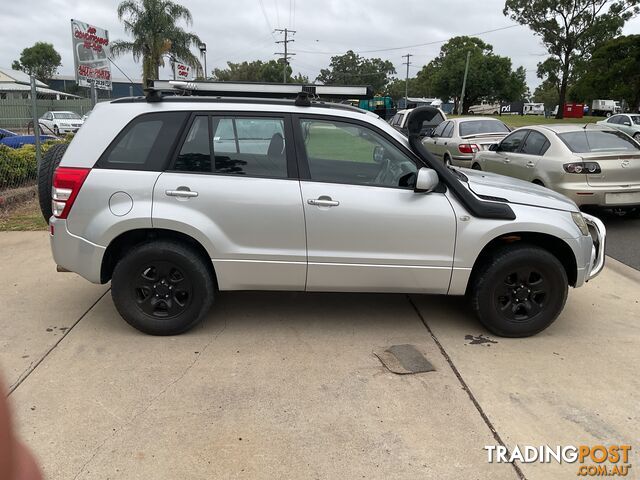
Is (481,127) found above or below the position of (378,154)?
above

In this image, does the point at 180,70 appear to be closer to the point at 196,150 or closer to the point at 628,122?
the point at 628,122

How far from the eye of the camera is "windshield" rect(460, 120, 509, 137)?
12.4 meters

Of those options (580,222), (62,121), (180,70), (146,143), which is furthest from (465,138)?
(180,70)

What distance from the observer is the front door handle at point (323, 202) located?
3.82m

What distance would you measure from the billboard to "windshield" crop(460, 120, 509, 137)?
8.42 metres

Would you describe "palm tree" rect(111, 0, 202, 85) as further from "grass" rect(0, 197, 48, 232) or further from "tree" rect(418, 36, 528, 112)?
"tree" rect(418, 36, 528, 112)

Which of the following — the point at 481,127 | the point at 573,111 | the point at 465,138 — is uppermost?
the point at 573,111

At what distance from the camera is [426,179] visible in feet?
12.3

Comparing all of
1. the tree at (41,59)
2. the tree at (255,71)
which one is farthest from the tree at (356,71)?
the tree at (41,59)

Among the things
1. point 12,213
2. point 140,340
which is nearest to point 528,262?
point 140,340

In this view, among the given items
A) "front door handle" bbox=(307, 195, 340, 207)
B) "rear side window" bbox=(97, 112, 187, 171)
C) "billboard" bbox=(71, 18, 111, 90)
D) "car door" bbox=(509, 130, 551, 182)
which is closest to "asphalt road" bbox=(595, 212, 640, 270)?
"car door" bbox=(509, 130, 551, 182)

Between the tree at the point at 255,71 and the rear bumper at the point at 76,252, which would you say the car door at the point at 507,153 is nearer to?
the rear bumper at the point at 76,252

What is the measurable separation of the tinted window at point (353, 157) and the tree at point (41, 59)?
8860cm

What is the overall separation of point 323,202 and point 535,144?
5722 millimetres
